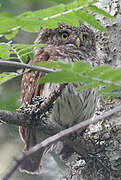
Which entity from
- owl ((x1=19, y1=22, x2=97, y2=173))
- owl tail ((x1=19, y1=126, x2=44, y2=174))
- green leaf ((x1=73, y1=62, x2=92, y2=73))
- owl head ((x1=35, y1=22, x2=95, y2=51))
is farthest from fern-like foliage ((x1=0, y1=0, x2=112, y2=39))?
owl head ((x1=35, y1=22, x2=95, y2=51))

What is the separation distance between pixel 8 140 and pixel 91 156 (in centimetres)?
178

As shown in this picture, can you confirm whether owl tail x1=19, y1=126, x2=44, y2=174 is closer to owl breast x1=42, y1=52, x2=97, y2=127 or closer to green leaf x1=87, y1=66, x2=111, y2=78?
owl breast x1=42, y1=52, x2=97, y2=127

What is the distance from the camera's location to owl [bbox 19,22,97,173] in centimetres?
251

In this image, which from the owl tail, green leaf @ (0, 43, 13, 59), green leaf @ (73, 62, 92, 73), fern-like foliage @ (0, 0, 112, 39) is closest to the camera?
green leaf @ (73, 62, 92, 73)

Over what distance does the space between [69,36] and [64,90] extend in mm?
646

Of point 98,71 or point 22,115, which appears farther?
point 22,115

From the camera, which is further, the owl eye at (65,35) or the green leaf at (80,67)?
the owl eye at (65,35)

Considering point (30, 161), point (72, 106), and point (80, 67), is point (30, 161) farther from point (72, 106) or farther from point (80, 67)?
point (80, 67)

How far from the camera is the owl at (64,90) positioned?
251cm

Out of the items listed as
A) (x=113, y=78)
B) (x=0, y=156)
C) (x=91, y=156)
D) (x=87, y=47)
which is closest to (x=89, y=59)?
(x=87, y=47)

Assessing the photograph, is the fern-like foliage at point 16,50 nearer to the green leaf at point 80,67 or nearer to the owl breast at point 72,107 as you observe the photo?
the green leaf at point 80,67

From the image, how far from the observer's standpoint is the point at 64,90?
97.0 inches

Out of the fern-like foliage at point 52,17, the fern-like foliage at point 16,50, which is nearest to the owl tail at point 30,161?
the fern-like foliage at point 16,50

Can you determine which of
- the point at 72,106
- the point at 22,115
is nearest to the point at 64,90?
the point at 72,106
